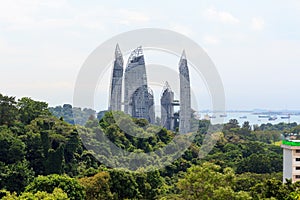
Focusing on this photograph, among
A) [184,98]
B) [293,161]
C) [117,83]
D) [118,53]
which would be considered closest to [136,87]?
[117,83]

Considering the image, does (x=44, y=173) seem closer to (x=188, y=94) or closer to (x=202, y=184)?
(x=202, y=184)

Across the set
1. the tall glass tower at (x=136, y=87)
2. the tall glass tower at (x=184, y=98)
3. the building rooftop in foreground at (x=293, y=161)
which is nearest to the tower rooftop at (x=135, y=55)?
the tall glass tower at (x=136, y=87)

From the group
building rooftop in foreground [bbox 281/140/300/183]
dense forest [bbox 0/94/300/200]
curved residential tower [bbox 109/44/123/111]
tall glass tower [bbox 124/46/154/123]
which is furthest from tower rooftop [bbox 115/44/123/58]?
building rooftop in foreground [bbox 281/140/300/183]

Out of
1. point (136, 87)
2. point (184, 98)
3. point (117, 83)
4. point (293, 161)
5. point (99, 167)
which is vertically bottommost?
point (99, 167)

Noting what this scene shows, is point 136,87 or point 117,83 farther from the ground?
point 117,83

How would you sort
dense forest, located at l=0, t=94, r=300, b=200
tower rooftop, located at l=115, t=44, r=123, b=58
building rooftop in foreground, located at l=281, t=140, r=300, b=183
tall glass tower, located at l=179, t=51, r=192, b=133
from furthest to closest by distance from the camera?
tall glass tower, located at l=179, t=51, r=192, b=133
tower rooftop, located at l=115, t=44, r=123, b=58
building rooftop in foreground, located at l=281, t=140, r=300, b=183
dense forest, located at l=0, t=94, r=300, b=200

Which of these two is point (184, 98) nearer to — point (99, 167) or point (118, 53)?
point (118, 53)

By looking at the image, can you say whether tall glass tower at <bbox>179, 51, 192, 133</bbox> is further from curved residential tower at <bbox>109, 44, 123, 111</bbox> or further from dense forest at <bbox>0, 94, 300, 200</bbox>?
curved residential tower at <bbox>109, 44, 123, 111</bbox>

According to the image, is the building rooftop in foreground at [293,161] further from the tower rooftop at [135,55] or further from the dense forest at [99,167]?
the tower rooftop at [135,55]

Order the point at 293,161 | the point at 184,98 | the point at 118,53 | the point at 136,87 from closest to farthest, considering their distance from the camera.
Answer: the point at 293,161 < the point at 118,53 < the point at 136,87 < the point at 184,98
